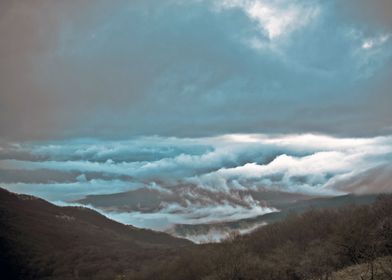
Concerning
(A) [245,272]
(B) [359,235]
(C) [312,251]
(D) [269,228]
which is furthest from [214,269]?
(D) [269,228]

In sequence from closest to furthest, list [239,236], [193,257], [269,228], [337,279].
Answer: [337,279] → [193,257] → [239,236] → [269,228]

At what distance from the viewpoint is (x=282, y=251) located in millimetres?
102500

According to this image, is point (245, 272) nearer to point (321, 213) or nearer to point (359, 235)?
point (359, 235)

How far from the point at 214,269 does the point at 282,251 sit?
67.8 feet

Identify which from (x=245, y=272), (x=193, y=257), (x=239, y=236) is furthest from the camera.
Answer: (x=239, y=236)

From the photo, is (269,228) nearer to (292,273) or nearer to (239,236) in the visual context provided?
(239,236)

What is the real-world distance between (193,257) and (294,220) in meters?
40.3

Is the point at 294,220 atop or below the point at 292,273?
atop

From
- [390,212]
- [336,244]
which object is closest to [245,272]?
[336,244]

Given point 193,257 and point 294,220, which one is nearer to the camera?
point 193,257

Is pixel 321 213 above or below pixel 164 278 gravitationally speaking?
above

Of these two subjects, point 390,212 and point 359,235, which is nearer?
point 359,235

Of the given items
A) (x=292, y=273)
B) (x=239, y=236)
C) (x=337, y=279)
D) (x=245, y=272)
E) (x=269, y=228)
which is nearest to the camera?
(x=337, y=279)

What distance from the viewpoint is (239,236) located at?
128375 mm
